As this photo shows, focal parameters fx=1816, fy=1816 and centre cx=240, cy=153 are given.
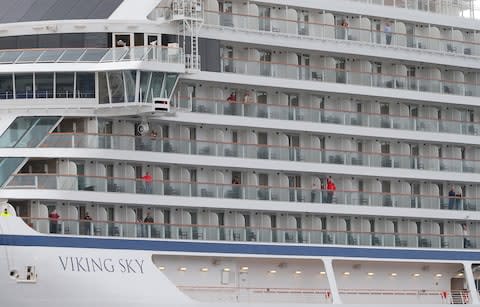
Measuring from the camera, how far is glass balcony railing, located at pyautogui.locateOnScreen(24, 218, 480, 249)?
51031 mm

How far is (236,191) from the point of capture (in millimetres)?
54750

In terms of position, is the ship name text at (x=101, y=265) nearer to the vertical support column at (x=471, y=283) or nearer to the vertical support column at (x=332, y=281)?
the vertical support column at (x=332, y=281)

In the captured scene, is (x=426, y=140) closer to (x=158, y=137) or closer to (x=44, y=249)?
(x=158, y=137)

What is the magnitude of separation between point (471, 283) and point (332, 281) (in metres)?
6.34

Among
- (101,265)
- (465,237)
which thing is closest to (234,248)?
(101,265)

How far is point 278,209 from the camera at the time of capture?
55250mm

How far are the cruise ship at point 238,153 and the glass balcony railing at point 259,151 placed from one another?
0.17 ft

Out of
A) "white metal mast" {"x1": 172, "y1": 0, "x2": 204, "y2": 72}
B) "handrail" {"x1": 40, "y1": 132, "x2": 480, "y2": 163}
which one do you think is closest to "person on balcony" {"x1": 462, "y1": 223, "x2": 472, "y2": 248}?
"handrail" {"x1": 40, "y1": 132, "x2": 480, "y2": 163}

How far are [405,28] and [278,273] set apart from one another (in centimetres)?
Result: 1058

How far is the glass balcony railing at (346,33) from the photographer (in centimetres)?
5566

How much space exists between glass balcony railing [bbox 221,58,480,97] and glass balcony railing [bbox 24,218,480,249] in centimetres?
489

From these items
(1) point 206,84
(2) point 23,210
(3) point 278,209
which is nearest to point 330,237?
(3) point 278,209

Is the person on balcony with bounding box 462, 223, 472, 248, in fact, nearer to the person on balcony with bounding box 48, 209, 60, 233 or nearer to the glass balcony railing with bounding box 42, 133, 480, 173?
the glass balcony railing with bounding box 42, 133, 480, 173

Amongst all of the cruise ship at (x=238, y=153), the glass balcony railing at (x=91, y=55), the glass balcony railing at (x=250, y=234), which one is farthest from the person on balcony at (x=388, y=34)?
the glass balcony railing at (x=91, y=55)
